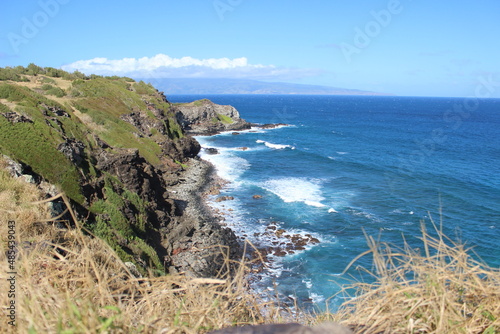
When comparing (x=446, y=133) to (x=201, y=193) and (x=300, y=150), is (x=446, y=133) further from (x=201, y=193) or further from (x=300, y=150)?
(x=201, y=193)

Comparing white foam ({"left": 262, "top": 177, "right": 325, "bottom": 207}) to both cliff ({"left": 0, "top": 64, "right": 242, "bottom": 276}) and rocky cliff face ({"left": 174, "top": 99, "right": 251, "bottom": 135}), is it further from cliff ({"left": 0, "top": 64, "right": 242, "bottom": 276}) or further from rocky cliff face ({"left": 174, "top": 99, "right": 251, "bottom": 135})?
rocky cliff face ({"left": 174, "top": 99, "right": 251, "bottom": 135})

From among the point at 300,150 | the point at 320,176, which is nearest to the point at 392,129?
the point at 300,150

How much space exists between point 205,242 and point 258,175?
82.8 feet

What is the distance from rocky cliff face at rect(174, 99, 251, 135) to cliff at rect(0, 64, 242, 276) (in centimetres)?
4264

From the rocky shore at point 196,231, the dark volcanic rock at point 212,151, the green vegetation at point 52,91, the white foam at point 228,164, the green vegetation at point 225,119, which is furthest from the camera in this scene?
the green vegetation at point 225,119

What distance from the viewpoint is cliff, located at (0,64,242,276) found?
1906cm

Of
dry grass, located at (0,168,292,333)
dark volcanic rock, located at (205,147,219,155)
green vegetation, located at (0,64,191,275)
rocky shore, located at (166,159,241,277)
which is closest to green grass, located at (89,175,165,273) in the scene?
green vegetation, located at (0,64,191,275)

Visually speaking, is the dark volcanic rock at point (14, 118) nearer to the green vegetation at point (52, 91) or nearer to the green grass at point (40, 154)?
the green grass at point (40, 154)

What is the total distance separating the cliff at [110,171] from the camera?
19.1m

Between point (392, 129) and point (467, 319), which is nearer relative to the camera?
point (467, 319)

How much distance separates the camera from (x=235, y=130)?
327 ft

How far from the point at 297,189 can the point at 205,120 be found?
5924 cm

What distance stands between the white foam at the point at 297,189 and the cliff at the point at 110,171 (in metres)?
10.1

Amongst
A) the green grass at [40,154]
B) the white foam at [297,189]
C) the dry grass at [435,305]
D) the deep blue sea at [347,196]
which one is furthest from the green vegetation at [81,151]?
the white foam at [297,189]
